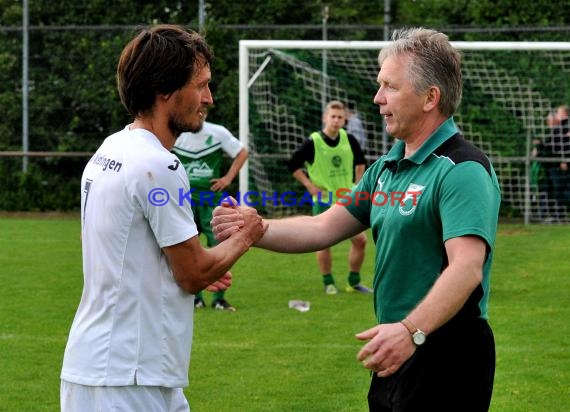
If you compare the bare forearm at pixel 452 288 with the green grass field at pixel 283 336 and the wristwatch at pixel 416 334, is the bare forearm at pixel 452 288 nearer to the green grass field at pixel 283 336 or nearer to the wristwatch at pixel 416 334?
the wristwatch at pixel 416 334

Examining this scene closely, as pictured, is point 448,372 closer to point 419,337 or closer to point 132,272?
point 419,337

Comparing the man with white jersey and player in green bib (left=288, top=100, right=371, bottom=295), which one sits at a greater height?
the man with white jersey

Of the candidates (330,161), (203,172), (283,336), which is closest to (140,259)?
(283,336)

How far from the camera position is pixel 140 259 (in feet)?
12.6

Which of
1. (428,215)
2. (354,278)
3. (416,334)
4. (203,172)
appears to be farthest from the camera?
(354,278)

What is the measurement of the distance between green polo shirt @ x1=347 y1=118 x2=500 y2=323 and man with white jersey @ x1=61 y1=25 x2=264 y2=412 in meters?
0.64

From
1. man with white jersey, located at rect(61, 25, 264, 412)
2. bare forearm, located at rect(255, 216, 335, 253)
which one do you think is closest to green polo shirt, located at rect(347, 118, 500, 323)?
bare forearm, located at rect(255, 216, 335, 253)

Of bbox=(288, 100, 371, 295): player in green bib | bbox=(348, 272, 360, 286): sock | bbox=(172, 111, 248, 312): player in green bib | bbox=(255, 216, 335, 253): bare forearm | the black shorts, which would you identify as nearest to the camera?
the black shorts

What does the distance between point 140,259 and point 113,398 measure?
0.48m

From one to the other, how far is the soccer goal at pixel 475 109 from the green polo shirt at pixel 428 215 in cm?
1487

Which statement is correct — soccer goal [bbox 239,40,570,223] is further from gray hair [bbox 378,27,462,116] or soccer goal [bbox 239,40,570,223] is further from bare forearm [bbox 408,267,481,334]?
bare forearm [bbox 408,267,481,334]

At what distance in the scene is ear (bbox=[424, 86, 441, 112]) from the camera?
4.02m

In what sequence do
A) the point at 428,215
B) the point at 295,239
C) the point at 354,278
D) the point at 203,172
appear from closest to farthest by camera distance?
1. the point at 428,215
2. the point at 295,239
3. the point at 203,172
4. the point at 354,278

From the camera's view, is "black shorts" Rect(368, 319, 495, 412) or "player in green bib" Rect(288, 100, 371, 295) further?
"player in green bib" Rect(288, 100, 371, 295)
